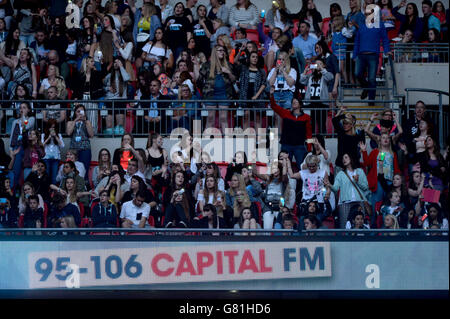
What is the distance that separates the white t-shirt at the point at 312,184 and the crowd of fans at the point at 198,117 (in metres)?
0.02

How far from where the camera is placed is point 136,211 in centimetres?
1437

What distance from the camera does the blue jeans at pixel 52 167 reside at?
15.5 metres

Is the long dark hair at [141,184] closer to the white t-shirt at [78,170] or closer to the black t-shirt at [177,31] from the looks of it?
the white t-shirt at [78,170]

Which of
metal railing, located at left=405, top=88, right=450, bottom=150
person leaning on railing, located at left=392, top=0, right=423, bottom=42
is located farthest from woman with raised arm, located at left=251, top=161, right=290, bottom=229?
person leaning on railing, located at left=392, top=0, right=423, bottom=42

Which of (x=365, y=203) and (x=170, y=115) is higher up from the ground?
(x=170, y=115)

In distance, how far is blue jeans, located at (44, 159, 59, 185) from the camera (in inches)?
611

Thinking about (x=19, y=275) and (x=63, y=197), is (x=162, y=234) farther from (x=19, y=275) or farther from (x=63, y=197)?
(x=63, y=197)

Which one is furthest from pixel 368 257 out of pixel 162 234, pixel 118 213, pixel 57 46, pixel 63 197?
pixel 57 46

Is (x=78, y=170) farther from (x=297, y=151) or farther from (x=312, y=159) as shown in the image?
(x=312, y=159)

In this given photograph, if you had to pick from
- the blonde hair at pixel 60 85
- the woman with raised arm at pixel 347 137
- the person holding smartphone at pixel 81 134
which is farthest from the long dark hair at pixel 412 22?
the blonde hair at pixel 60 85

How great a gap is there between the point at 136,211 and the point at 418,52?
22.9ft

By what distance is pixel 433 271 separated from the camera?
466 inches

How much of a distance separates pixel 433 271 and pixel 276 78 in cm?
581

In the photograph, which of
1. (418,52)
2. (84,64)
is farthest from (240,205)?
(418,52)
